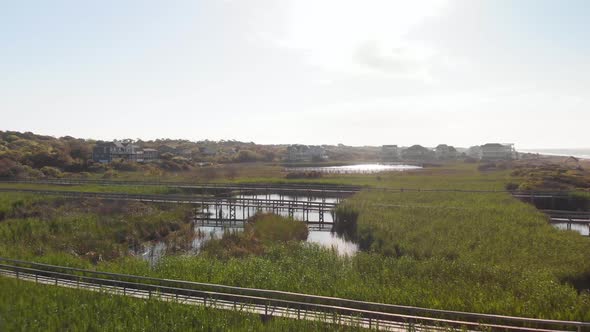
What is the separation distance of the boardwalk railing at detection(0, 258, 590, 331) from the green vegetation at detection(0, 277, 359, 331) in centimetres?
67

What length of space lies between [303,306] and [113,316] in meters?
6.45

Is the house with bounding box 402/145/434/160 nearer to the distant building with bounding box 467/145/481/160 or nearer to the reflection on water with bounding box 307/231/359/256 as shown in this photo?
the distant building with bounding box 467/145/481/160

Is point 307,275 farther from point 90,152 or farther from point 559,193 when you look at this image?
point 90,152

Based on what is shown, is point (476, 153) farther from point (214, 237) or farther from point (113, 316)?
point (113, 316)

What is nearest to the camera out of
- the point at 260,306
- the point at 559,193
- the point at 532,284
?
the point at 260,306

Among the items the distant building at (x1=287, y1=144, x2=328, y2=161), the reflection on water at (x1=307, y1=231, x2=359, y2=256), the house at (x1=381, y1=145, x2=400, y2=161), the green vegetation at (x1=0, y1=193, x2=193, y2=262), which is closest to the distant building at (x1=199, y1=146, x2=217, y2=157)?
the distant building at (x1=287, y1=144, x2=328, y2=161)

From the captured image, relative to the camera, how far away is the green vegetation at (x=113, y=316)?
12570 millimetres

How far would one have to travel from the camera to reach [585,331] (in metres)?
12.2

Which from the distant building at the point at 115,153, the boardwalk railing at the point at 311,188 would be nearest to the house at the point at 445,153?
the distant building at the point at 115,153

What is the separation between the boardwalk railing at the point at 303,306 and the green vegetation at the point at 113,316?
0.67 metres

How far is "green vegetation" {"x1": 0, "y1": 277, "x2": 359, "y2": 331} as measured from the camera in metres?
12.6

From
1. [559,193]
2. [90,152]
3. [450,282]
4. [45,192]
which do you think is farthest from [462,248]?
[90,152]

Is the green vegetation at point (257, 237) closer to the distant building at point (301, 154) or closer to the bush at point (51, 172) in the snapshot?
the bush at point (51, 172)

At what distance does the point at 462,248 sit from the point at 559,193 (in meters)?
27.0
